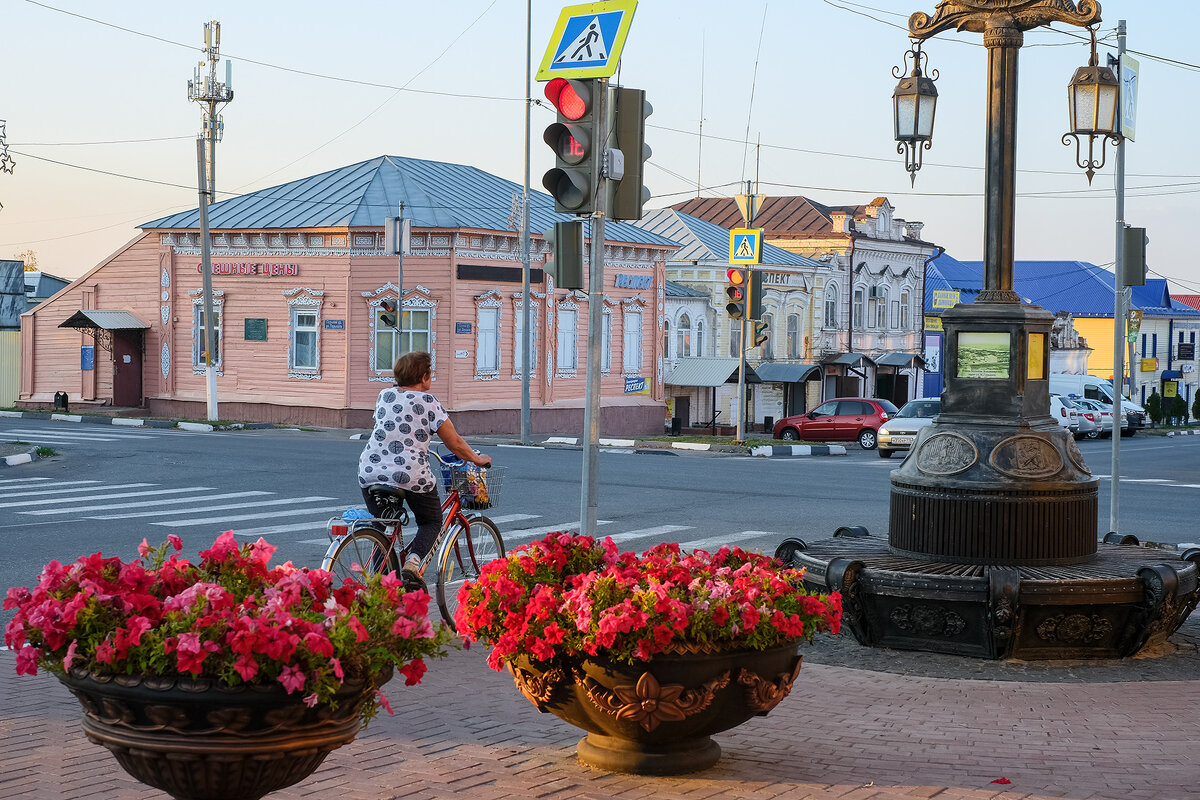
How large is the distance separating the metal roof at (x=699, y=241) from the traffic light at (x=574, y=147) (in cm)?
4198

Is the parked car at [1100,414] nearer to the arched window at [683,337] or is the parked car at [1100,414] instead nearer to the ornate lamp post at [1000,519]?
the arched window at [683,337]

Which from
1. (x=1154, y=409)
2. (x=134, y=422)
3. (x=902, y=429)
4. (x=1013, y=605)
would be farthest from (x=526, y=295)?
(x=1154, y=409)

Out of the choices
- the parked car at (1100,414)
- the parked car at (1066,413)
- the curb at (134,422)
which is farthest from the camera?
the parked car at (1100,414)

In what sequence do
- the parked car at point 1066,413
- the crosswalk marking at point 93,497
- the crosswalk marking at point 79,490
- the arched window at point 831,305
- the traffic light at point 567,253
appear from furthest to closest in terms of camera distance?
the arched window at point 831,305
the parked car at point 1066,413
the crosswalk marking at point 79,490
the crosswalk marking at point 93,497
the traffic light at point 567,253

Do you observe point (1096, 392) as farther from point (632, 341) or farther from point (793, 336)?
point (632, 341)

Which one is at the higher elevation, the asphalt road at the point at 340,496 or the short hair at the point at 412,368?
the short hair at the point at 412,368

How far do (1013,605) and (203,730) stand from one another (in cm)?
524

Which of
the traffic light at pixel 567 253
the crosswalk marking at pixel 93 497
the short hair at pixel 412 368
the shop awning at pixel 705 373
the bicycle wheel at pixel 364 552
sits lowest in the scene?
the crosswalk marking at pixel 93 497

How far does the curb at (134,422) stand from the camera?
1315 inches

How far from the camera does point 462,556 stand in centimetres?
878

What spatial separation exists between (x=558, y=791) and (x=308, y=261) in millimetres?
32554

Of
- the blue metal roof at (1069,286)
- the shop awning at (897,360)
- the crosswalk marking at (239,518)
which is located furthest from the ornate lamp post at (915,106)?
the blue metal roof at (1069,286)

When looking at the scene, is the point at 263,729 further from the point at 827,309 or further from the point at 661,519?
the point at 827,309

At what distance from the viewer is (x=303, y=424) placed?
1437 inches
